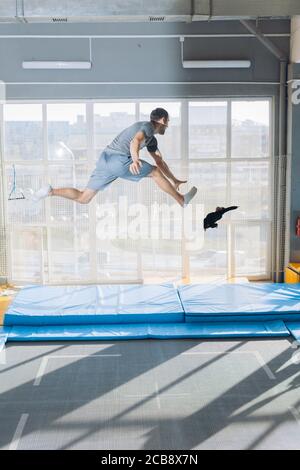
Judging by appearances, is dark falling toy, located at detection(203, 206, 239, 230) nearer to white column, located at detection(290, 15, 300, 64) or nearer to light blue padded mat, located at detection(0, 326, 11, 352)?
white column, located at detection(290, 15, 300, 64)

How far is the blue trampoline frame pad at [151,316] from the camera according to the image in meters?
7.32

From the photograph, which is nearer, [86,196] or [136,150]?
[136,150]

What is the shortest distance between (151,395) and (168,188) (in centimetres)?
421

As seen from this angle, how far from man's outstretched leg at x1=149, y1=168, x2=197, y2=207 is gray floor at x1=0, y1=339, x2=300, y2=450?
2834 millimetres

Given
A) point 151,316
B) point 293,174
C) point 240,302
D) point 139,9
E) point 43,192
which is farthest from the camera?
point 293,174

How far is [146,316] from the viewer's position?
771 cm

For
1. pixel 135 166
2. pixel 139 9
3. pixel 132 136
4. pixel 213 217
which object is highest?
pixel 139 9

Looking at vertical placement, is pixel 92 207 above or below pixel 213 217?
above

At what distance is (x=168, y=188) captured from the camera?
30.5ft

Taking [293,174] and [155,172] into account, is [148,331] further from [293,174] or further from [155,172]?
[293,174]

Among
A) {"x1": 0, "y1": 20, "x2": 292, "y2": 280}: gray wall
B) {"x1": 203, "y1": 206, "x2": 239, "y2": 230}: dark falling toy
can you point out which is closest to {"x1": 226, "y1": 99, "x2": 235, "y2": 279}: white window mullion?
{"x1": 203, "y1": 206, "x2": 239, "y2": 230}: dark falling toy

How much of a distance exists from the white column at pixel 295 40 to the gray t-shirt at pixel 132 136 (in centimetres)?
256

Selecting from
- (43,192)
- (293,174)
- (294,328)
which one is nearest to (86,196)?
(43,192)

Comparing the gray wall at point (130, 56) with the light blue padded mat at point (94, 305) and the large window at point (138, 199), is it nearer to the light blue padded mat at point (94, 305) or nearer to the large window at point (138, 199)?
the large window at point (138, 199)
